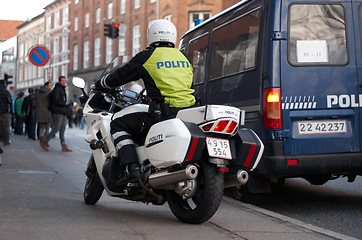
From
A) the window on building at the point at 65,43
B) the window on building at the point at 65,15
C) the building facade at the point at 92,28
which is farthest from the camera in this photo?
the window on building at the point at 65,43

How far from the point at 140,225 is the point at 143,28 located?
4322 centimetres

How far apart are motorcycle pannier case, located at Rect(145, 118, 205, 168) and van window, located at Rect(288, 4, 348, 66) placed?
208 cm

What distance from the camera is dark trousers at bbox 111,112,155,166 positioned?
5.41m

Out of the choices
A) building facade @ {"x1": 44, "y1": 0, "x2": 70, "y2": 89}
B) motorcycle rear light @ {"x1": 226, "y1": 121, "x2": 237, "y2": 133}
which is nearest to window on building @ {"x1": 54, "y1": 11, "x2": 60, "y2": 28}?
building facade @ {"x1": 44, "y1": 0, "x2": 70, "y2": 89}

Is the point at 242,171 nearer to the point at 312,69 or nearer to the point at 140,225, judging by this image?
the point at 140,225

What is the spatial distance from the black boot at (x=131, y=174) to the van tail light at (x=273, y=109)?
1716 millimetres

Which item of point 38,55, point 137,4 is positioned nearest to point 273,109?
point 38,55

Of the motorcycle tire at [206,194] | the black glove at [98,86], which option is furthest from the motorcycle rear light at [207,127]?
the black glove at [98,86]

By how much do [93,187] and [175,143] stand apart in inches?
65.5

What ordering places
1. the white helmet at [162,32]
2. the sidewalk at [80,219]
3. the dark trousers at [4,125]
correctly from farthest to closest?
the dark trousers at [4,125] < the white helmet at [162,32] < the sidewalk at [80,219]

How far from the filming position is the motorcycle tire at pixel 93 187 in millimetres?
6172

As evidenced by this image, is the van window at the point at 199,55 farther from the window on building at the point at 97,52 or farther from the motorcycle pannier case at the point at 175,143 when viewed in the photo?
the window on building at the point at 97,52

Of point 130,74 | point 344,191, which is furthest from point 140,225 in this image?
point 344,191

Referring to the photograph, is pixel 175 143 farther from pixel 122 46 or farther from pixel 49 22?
pixel 49 22
